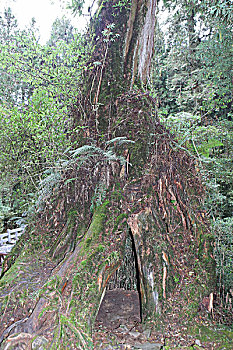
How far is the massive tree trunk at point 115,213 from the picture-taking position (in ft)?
9.10

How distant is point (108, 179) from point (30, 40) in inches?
124

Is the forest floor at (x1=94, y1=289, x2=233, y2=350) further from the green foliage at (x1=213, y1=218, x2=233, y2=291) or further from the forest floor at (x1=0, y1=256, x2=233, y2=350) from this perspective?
the green foliage at (x1=213, y1=218, x2=233, y2=291)

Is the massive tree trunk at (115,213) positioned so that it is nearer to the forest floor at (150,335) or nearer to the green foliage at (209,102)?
the forest floor at (150,335)

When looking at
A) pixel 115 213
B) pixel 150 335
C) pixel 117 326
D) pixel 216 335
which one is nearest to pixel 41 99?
pixel 115 213

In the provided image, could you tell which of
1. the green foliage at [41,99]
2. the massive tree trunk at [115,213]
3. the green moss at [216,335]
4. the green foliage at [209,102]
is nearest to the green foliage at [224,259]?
the green foliage at [209,102]

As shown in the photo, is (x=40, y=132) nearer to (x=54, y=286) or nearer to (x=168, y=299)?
(x=54, y=286)

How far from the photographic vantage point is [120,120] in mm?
3922

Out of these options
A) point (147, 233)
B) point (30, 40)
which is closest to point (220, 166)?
point (147, 233)

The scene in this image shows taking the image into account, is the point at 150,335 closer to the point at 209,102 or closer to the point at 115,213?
the point at 115,213

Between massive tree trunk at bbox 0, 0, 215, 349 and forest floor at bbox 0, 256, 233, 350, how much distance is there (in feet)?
0.09

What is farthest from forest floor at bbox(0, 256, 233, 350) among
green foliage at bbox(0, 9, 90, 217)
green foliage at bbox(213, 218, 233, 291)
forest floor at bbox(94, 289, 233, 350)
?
green foliage at bbox(0, 9, 90, 217)

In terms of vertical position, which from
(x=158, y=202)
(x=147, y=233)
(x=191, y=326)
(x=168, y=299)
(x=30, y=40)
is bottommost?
(x=191, y=326)

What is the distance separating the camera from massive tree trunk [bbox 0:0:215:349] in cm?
278

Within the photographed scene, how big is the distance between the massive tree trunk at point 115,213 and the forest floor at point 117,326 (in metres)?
0.03
